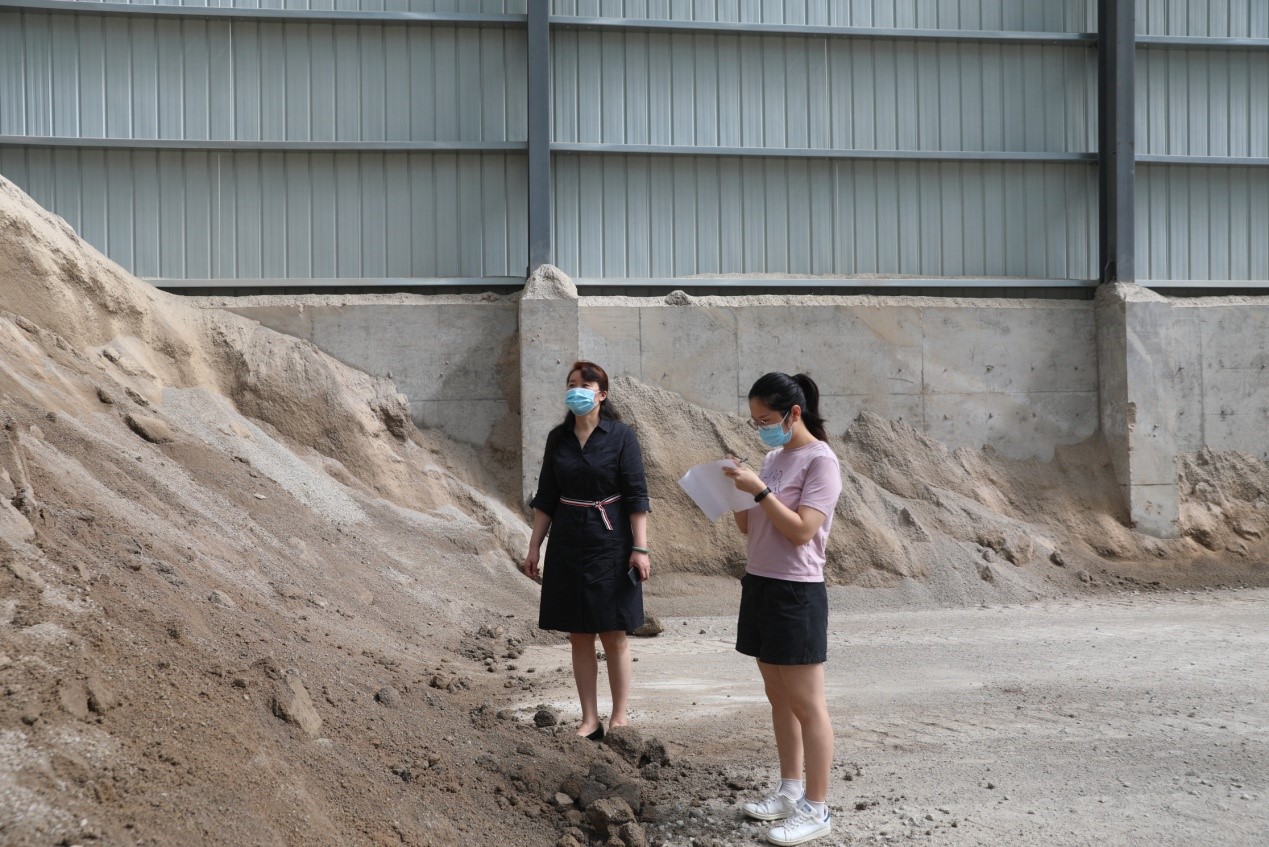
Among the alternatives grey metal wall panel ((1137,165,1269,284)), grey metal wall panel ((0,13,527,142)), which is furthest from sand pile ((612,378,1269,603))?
grey metal wall panel ((0,13,527,142))

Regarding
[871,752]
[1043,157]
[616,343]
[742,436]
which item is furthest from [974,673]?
[1043,157]

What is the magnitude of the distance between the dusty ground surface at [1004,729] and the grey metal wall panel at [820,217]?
16.2ft

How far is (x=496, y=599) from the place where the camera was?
909 cm

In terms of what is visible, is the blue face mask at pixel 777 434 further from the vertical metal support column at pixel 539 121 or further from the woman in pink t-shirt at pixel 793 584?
the vertical metal support column at pixel 539 121

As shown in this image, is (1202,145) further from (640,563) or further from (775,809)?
(775,809)

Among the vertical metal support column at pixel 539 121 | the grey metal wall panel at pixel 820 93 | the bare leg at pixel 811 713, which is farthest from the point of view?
the grey metal wall panel at pixel 820 93

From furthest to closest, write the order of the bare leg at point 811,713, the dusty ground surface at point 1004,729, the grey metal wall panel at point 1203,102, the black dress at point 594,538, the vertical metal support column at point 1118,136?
the grey metal wall panel at point 1203,102
the vertical metal support column at point 1118,136
the black dress at point 594,538
the dusty ground surface at point 1004,729
the bare leg at point 811,713

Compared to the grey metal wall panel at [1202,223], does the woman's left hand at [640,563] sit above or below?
below

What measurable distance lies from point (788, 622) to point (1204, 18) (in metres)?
12.6

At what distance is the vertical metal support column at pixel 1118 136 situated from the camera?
476 inches

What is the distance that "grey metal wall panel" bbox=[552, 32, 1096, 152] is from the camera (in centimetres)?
1186

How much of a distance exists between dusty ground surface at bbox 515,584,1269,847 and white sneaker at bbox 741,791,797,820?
56 mm

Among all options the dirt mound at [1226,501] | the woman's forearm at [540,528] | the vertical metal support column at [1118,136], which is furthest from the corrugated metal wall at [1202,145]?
the woman's forearm at [540,528]

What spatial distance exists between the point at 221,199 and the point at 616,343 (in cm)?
463
